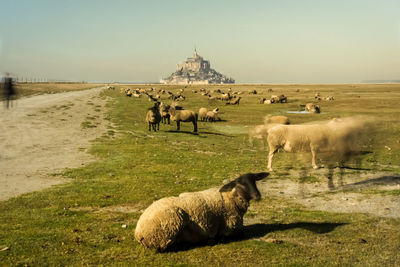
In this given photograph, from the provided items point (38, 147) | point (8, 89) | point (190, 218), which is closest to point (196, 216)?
point (190, 218)

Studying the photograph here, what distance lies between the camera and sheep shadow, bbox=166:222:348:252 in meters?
9.13

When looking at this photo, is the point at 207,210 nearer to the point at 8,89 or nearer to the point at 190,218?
the point at 190,218

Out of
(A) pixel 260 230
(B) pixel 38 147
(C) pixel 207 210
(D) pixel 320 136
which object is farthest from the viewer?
(B) pixel 38 147

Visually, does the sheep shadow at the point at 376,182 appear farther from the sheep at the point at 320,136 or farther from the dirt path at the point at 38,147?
the dirt path at the point at 38,147

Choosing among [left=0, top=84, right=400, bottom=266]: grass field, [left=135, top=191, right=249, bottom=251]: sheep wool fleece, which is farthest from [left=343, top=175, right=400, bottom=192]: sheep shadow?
[left=135, top=191, right=249, bottom=251]: sheep wool fleece

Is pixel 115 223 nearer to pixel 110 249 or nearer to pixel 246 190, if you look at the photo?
pixel 110 249

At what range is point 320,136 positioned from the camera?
562 inches

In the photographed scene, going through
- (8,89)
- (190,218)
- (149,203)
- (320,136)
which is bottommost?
(149,203)

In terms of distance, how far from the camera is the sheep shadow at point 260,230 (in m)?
9.13

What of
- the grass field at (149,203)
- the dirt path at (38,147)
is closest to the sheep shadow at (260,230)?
the grass field at (149,203)

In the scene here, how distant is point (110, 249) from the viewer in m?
8.94

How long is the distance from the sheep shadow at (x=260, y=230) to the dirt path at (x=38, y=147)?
8781 mm

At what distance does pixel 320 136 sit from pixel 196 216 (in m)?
7.53

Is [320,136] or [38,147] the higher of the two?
[320,136]
